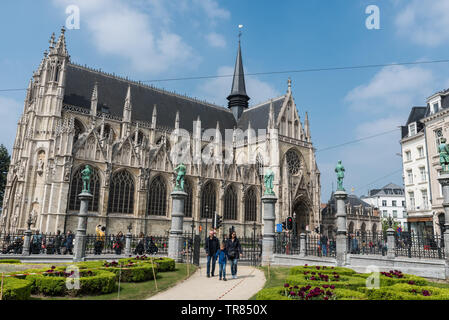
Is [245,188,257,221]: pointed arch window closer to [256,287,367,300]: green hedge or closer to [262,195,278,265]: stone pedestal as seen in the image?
[262,195,278,265]: stone pedestal

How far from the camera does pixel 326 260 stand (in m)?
15.5

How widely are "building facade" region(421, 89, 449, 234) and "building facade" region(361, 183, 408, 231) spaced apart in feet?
126

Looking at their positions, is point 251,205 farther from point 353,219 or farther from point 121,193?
point 353,219

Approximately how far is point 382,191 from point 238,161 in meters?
43.9

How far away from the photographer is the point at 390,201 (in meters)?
68.1

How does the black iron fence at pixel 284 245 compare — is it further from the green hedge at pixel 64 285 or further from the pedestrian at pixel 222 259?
the green hedge at pixel 64 285

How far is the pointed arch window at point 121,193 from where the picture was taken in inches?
1112

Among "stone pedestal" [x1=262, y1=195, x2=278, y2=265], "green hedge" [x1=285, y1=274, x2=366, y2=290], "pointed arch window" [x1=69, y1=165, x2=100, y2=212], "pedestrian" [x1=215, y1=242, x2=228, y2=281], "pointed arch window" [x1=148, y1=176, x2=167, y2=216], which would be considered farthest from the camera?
"pointed arch window" [x1=148, y1=176, x2=167, y2=216]

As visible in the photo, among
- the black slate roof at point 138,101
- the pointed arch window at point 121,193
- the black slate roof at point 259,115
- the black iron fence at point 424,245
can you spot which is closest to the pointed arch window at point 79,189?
the pointed arch window at point 121,193

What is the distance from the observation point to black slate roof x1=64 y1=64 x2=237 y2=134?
33.8m

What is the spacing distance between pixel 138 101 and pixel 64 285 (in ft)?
107

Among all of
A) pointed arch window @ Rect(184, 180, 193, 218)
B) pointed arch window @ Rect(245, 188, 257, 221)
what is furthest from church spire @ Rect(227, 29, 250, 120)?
pointed arch window @ Rect(184, 180, 193, 218)

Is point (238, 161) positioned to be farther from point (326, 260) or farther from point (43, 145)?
point (326, 260)
